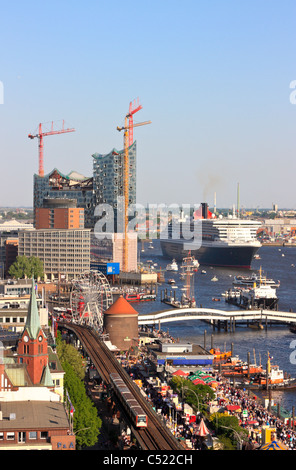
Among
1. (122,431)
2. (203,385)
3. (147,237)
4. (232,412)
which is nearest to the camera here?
(122,431)

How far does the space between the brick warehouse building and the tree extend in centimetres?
4797

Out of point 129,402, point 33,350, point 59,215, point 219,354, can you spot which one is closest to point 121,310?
point 219,354

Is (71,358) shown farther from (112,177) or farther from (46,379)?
(112,177)

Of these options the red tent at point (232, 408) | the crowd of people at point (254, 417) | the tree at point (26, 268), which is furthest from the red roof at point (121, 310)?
the tree at point (26, 268)

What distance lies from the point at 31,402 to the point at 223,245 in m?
78.1

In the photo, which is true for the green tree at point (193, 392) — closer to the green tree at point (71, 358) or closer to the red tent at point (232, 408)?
the red tent at point (232, 408)

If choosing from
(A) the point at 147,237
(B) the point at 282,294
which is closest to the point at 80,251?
(B) the point at 282,294

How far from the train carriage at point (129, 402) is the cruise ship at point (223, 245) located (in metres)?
68.4

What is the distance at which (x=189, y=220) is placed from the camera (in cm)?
11888

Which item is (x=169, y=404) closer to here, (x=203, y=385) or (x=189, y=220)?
(x=203, y=385)

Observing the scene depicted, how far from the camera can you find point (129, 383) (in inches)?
1158

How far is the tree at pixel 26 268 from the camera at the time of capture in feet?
241

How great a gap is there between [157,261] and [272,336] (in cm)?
6044
